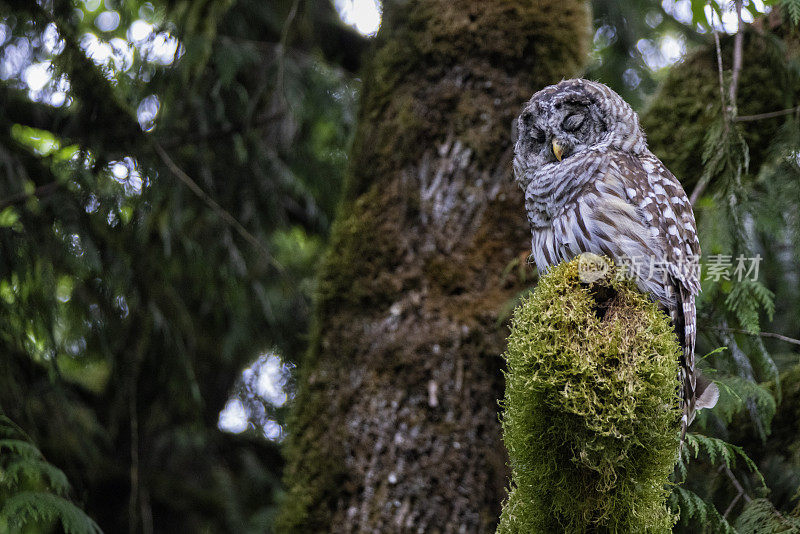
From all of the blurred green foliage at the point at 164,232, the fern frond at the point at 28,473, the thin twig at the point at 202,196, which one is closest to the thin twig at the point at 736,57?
the blurred green foliage at the point at 164,232

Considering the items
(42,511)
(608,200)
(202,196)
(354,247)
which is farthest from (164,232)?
(608,200)

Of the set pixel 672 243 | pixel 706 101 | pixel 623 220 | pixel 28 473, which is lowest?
pixel 672 243

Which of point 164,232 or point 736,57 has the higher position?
point 164,232

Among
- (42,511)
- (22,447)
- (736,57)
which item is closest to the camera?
(42,511)

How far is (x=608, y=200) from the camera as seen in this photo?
7.72 feet

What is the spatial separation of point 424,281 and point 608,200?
1.05 m

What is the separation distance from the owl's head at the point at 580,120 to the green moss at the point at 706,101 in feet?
2.54

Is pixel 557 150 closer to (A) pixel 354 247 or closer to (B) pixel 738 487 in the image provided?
(A) pixel 354 247

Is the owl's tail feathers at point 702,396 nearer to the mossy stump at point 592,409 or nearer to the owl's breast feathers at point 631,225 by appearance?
the owl's breast feathers at point 631,225

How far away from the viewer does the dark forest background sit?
282 cm

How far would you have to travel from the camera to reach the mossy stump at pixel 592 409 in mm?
1654

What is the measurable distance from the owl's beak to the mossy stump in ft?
3.07

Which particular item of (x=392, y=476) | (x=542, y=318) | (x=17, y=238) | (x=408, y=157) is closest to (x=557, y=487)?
(x=542, y=318)

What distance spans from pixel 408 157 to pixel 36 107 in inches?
90.0
